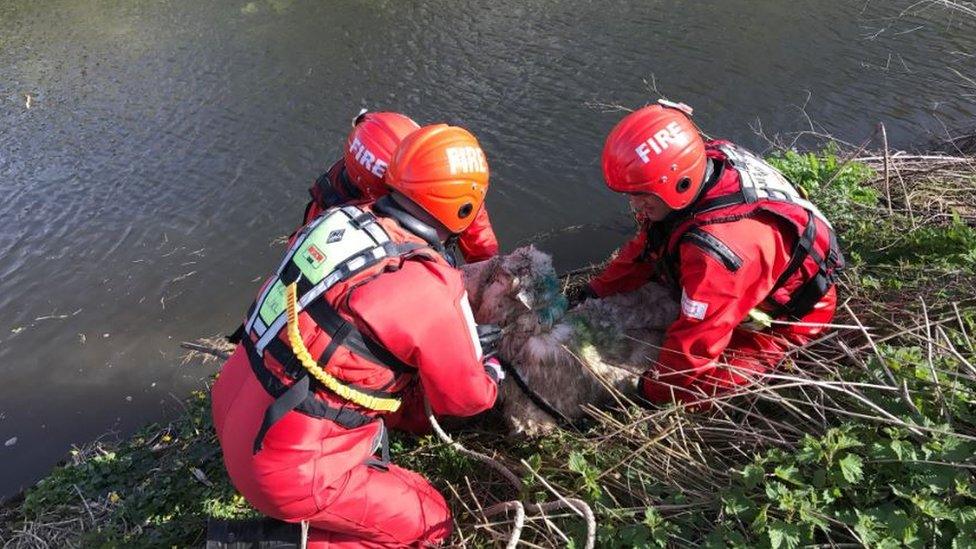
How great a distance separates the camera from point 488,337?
350 centimetres

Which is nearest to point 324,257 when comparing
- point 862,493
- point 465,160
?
point 465,160

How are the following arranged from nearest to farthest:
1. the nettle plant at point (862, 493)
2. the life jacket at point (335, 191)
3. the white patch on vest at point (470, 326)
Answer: the nettle plant at point (862, 493), the white patch on vest at point (470, 326), the life jacket at point (335, 191)

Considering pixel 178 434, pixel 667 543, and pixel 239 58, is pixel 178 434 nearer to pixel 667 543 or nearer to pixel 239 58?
pixel 667 543

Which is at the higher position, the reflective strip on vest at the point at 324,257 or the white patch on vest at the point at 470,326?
the reflective strip on vest at the point at 324,257

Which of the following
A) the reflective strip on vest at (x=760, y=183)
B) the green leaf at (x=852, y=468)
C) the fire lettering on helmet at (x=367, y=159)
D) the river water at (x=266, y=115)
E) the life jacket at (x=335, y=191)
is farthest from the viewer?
the river water at (x=266, y=115)

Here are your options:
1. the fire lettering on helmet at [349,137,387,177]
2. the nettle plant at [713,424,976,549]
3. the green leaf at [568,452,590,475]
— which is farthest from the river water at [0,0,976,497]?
the nettle plant at [713,424,976,549]

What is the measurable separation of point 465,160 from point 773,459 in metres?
2.13

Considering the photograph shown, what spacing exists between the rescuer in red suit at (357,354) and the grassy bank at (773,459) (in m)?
0.71

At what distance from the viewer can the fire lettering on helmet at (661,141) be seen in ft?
11.4

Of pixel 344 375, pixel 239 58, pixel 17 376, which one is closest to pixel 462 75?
pixel 239 58

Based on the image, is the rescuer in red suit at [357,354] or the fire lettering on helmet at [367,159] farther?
the fire lettering on helmet at [367,159]

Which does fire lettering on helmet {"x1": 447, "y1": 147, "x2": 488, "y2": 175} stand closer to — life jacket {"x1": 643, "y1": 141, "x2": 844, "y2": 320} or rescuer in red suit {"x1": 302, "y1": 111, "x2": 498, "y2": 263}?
rescuer in red suit {"x1": 302, "y1": 111, "x2": 498, "y2": 263}

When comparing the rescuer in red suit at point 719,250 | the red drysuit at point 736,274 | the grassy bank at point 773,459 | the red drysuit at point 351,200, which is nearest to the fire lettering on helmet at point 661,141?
the rescuer in red suit at point 719,250

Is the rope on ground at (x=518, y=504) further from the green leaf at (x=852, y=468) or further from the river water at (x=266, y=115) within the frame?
the river water at (x=266, y=115)
